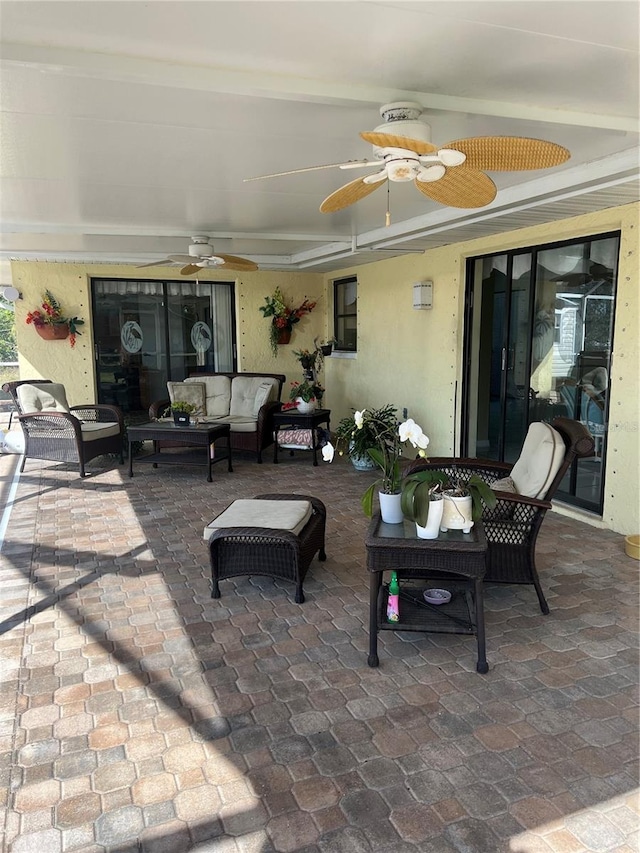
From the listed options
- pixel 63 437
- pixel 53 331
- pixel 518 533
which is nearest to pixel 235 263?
pixel 63 437

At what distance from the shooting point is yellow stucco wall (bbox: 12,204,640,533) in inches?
171

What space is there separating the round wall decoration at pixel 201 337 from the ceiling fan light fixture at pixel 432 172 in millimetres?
6831

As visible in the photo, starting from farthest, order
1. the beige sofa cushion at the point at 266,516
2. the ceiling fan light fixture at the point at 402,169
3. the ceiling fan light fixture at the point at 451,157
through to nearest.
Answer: the beige sofa cushion at the point at 266,516 < the ceiling fan light fixture at the point at 402,169 < the ceiling fan light fixture at the point at 451,157

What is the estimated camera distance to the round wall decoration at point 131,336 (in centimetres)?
852

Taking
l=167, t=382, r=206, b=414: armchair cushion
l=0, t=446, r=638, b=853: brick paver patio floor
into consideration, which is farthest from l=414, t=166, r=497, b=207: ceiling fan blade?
l=167, t=382, r=206, b=414: armchair cushion

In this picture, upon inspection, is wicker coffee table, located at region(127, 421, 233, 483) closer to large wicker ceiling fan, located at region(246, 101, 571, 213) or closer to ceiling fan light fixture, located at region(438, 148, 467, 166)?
large wicker ceiling fan, located at region(246, 101, 571, 213)

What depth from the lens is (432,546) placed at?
2629mm

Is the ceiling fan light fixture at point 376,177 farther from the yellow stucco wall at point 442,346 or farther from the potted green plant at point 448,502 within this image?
the yellow stucco wall at point 442,346

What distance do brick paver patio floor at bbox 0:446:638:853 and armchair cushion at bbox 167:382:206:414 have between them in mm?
3706

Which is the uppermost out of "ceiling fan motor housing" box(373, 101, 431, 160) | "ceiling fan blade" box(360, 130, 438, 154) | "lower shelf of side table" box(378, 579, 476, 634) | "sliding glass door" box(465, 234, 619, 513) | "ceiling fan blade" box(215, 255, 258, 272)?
"ceiling fan motor housing" box(373, 101, 431, 160)

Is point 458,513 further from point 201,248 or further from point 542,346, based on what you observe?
point 201,248

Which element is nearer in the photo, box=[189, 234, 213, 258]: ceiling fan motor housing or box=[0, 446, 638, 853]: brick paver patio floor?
box=[0, 446, 638, 853]: brick paver patio floor

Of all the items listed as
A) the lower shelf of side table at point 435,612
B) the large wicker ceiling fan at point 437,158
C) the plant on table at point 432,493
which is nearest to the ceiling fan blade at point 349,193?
the large wicker ceiling fan at point 437,158

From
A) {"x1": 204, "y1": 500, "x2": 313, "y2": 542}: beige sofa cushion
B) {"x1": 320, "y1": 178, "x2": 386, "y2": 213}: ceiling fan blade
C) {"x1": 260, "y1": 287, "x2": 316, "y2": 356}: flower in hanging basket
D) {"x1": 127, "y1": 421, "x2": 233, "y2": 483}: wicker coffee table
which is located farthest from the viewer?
{"x1": 260, "y1": 287, "x2": 316, "y2": 356}: flower in hanging basket
